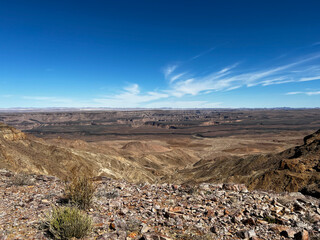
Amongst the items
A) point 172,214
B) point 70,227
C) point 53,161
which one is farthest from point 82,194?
point 53,161

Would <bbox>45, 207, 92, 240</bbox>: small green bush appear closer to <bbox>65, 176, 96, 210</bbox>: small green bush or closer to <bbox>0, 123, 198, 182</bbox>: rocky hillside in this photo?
<bbox>65, 176, 96, 210</bbox>: small green bush

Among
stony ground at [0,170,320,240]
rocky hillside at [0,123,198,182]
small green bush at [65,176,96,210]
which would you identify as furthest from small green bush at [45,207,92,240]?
rocky hillside at [0,123,198,182]

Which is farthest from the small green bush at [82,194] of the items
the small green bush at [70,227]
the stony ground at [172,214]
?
the small green bush at [70,227]

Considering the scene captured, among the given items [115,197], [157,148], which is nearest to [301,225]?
[115,197]

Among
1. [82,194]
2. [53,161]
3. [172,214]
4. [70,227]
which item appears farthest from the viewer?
[53,161]

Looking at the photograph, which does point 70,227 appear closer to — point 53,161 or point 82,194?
point 82,194

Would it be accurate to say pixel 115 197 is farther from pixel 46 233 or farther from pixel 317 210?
pixel 317 210

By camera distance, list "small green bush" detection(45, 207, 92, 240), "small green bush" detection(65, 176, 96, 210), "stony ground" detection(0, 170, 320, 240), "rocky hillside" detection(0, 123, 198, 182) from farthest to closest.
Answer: "rocky hillside" detection(0, 123, 198, 182) < "small green bush" detection(65, 176, 96, 210) < "stony ground" detection(0, 170, 320, 240) < "small green bush" detection(45, 207, 92, 240)

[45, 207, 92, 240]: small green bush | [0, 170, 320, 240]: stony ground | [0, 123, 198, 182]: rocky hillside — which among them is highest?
[45, 207, 92, 240]: small green bush
